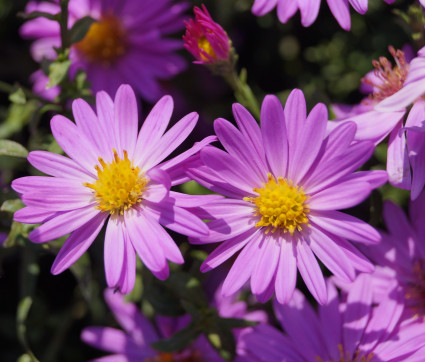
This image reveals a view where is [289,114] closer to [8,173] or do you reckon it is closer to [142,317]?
[142,317]

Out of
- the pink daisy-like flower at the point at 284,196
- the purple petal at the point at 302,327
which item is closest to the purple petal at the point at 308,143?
the pink daisy-like flower at the point at 284,196

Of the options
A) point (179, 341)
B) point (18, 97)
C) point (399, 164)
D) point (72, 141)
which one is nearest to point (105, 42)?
point (18, 97)

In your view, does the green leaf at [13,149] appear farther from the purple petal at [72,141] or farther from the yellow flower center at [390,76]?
the yellow flower center at [390,76]

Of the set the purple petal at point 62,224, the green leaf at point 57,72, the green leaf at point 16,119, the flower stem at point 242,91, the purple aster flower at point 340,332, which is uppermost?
the green leaf at point 57,72

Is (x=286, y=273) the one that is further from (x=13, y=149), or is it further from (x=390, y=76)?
(x=13, y=149)

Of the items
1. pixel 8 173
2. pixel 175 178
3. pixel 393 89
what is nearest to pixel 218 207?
pixel 175 178

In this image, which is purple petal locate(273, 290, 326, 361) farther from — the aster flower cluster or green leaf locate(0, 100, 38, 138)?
green leaf locate(0, 100, 38, 138)

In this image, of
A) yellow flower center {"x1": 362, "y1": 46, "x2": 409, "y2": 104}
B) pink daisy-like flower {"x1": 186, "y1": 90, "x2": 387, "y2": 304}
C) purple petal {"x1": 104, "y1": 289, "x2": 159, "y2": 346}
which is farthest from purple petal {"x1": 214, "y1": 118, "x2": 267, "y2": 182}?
purple petal {"x1": 104, "y1": 289, "x2": 159, "y2": 346}
